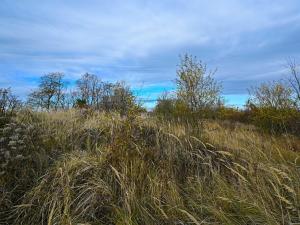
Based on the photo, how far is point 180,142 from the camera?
7797 mm

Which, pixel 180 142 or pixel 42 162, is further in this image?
pixel 180 142

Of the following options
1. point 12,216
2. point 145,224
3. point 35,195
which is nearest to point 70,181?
point 35,195

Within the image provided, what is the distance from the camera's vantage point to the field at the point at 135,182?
536cm

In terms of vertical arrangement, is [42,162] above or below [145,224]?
above

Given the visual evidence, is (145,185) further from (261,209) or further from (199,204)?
(261,209)

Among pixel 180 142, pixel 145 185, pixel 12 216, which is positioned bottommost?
pixel 12 216

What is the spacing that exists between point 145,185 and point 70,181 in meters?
1.15

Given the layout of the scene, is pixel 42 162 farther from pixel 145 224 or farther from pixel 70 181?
pixel 145 224

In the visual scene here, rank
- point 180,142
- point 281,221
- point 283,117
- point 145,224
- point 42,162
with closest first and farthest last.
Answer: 1. point 281,221
2. point 145,224
3. point 42,162
4. point 180,142
5. point 283,117

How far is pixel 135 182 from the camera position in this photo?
6.19 metres

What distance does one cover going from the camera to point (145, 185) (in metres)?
6.20

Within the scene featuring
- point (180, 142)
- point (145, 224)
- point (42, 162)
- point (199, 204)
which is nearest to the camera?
point (145, 224)

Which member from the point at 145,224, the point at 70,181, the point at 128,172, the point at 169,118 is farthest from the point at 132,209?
the point at 169,118

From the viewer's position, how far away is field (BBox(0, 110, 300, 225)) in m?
5.36
